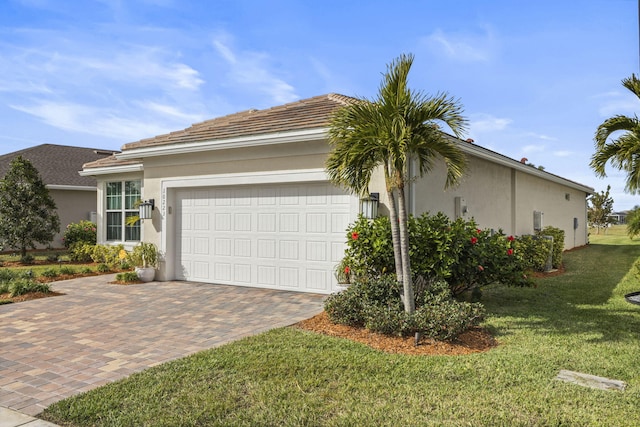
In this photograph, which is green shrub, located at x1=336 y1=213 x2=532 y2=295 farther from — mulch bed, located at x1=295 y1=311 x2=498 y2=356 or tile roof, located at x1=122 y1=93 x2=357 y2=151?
tile roof, located at x1=122 y1=93 x2=357 y2=151

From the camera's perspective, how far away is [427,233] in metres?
7.14

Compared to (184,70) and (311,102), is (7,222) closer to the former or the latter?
(184,70)

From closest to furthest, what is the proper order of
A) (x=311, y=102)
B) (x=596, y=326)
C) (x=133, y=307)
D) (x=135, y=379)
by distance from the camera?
(x=135, y=379)
(x=596, y=326)
(x=133, y=307)
(x=311, y=102)

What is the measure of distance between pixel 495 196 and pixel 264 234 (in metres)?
7.37

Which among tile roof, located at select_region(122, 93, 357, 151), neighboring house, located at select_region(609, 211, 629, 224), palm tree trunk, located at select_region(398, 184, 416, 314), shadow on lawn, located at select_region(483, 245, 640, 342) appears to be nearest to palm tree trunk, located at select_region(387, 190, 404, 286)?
palm tree trunk, located at select_region(398, 184, 416, 314)

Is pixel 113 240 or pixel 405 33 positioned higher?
pixel 405 33

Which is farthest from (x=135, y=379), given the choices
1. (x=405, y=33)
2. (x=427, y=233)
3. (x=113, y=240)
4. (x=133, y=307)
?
(x=113, y=240)

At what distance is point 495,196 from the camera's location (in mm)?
13102

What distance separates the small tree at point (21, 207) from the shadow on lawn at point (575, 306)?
15692 millimetres

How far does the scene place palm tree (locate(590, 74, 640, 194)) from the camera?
8.34m

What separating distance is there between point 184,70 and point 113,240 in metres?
7.31

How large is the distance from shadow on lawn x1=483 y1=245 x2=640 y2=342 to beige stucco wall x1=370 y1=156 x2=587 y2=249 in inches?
89.1

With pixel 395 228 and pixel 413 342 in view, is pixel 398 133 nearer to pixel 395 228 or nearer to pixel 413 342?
pixel 395 228

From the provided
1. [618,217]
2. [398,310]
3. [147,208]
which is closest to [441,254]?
[398,310]
